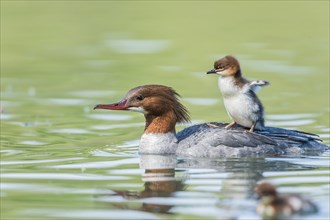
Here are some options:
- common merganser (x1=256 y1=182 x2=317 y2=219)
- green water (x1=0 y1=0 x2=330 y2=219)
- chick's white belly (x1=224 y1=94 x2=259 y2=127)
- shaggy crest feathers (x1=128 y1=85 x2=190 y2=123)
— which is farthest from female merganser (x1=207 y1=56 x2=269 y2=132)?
common merganser (x1=256 y1=182 x2=317 y2=219)

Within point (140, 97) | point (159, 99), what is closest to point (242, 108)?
point (159, 99)

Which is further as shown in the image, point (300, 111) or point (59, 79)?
point (59, 79)

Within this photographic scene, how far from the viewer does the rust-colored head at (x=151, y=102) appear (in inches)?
507

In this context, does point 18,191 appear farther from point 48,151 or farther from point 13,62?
point 13,62

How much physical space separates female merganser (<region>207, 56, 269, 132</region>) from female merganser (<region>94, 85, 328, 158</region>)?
21 cm

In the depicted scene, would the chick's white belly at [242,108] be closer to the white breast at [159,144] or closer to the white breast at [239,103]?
the white breast at [239,103]

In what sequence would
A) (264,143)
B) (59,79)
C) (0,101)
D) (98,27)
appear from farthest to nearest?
1. (98,27)
2. (59,79)
3. (0,101)
4. (264,143)

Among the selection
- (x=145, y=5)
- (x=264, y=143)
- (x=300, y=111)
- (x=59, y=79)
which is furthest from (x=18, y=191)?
(x=145, y=5)

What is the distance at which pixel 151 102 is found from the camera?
12.9 m

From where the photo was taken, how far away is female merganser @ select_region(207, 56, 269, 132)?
1288 cm

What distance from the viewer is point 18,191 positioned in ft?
35.3

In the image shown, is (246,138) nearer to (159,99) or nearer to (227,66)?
(227,66)

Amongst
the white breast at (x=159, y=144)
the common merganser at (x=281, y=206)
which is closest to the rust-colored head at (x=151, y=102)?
the white breast at (x=159, y=144)

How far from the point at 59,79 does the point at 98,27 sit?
725 cm
